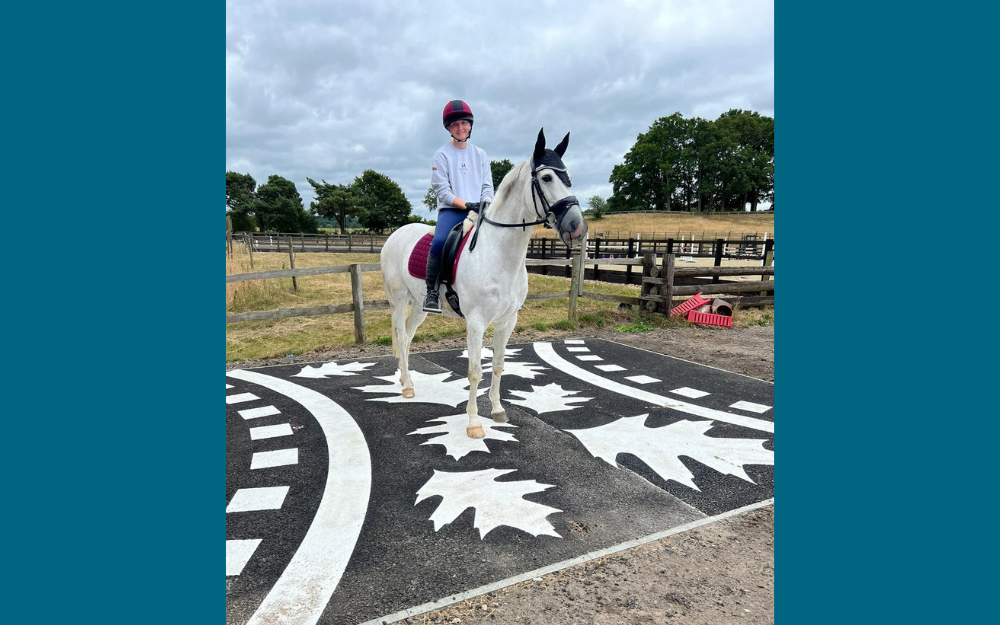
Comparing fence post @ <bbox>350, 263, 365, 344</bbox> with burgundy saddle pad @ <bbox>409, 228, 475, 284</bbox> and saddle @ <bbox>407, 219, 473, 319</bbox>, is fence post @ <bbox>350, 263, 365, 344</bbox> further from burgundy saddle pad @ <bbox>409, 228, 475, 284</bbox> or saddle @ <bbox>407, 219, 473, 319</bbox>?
saddle @ <bbox>407, 219, 473, 319</bbox>

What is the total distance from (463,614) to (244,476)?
1.81m

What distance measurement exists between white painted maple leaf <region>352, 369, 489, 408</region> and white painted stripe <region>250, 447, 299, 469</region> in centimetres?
117

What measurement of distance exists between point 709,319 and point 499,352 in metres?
6.06

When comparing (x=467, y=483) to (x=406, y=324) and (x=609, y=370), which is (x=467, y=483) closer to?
(x=406, y=324)

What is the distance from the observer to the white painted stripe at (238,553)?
2.01 meters

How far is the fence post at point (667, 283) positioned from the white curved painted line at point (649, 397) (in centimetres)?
330

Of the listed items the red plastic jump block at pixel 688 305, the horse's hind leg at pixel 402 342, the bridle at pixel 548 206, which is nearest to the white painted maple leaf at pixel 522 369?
the horse's hind leg at pixel 402 342

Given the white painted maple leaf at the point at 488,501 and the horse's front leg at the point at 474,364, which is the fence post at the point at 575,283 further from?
the white painted maple leaf at the point at 488,501

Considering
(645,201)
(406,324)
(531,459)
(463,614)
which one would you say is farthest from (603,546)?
(645,201)

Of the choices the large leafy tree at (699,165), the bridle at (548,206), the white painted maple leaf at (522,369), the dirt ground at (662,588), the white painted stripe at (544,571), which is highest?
the large leafy tree at (699,165)

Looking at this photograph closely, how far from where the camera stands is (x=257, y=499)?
101 inches

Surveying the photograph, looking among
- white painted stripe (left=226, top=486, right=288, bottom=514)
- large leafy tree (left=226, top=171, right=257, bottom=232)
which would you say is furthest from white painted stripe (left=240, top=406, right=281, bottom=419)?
large leafy tree (left=226, top=171, right=257, bottom=232)

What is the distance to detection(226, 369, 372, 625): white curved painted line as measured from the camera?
1.77m

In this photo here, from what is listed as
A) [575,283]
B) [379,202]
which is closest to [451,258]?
[575,283]
